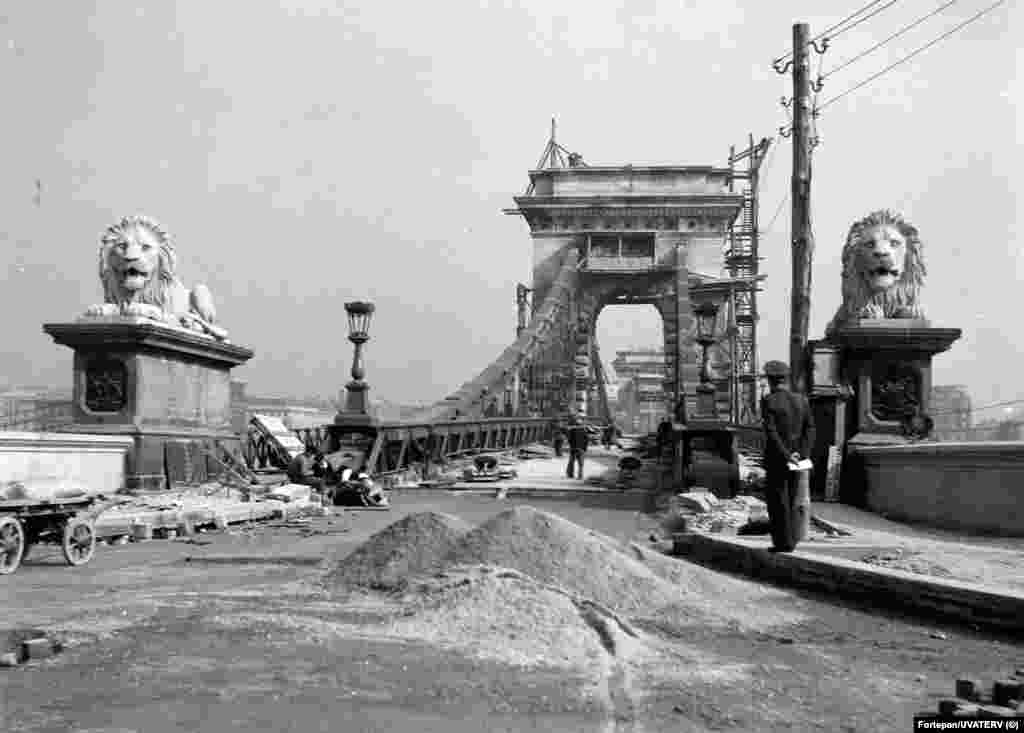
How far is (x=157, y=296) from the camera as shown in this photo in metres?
15.8

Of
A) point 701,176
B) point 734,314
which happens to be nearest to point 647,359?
point 701,176

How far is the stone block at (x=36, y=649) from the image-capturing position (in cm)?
498

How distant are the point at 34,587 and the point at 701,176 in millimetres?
62055

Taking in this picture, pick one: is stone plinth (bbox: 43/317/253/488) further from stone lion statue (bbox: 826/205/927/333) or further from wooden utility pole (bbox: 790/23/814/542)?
stone lion statue (bbox: 826/205/927/333)

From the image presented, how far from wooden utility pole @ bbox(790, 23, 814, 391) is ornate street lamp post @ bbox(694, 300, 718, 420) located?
2982 mm

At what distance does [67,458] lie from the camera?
42.9 ft

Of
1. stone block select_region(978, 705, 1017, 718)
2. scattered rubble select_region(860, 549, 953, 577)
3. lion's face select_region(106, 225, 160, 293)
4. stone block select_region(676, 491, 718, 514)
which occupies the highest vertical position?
lion's face select_region(106, 225, 160, 293)

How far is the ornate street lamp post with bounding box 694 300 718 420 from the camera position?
738 inches

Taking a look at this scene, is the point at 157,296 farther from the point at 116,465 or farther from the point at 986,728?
the point at 986,728

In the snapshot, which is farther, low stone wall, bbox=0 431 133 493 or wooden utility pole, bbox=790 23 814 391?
wooden utility pole, bbox=790 23 814 391

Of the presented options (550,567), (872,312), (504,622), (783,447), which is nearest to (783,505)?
(783,447)

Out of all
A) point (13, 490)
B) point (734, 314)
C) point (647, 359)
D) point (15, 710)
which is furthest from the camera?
point (647, 359)

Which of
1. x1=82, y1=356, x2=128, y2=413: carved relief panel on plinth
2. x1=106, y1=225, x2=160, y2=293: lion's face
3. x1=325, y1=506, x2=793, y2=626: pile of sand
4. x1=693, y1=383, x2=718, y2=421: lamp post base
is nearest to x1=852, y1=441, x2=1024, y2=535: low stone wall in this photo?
x1=693, y1=383, x2=718, y2=421: lamp post base

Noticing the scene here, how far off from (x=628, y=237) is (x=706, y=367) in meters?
45.6
